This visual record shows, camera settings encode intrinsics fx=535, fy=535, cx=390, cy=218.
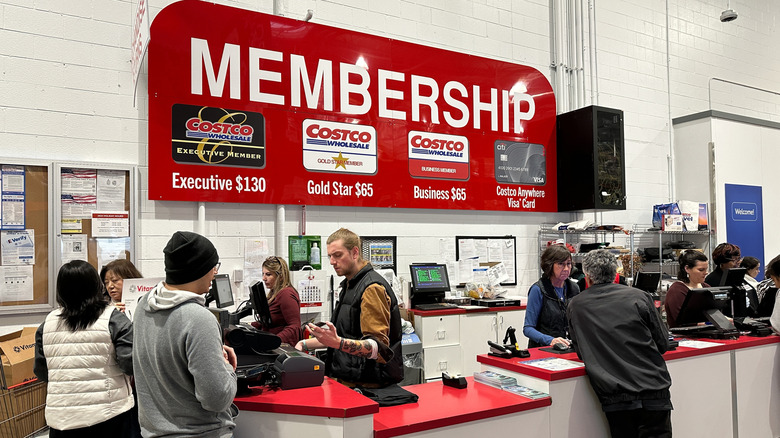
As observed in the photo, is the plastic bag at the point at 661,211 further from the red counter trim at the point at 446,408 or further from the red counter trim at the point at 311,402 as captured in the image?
the red counter trim at the point at 311,402

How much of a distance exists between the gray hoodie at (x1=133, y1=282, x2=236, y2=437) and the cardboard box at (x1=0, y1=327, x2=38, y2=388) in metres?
1.69

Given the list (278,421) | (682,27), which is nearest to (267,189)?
(278,421)

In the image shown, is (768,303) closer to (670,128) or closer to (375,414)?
(375,414)

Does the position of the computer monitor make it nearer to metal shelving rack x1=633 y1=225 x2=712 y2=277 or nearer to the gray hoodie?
metal shelving rack x1=633 y1=225 x2=712 y2=277

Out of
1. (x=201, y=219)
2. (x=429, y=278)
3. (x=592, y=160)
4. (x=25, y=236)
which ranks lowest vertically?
(x=429, y=278)

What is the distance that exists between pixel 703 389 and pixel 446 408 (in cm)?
173

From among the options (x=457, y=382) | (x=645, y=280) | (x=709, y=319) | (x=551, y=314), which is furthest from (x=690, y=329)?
(x=457, y=382)

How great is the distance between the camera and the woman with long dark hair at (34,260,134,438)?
2338 millimetres

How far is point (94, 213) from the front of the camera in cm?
392

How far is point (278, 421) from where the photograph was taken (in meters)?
1.99

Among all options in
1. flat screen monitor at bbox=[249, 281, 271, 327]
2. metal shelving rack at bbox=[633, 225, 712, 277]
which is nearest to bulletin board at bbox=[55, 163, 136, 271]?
flat screen monitor at bbox=[249, 281, 271, 327]

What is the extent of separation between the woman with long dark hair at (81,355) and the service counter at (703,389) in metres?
1.84

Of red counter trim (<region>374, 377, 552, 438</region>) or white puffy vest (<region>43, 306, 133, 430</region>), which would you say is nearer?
red counter trim (<region>374, 377, 552, 438</region>)

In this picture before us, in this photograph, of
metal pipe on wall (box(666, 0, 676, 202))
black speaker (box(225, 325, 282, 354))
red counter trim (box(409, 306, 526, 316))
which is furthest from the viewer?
metal pipe on wall (box(666, 0, 676, 202))
